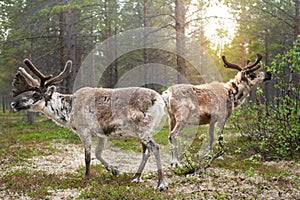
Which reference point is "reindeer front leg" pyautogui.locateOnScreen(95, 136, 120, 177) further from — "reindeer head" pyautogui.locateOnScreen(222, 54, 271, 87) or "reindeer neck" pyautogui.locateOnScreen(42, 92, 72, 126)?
"reindeer head" pyautogui.locateOnScreen(222, 54, 271, 87)

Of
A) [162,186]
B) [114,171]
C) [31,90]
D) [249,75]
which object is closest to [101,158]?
[114,171]

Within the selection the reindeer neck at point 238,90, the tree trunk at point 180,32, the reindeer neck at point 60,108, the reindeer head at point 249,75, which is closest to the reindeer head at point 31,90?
the reindeer neck at point 60,108

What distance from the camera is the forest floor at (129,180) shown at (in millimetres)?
5375

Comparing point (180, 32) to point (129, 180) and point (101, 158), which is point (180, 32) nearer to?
point (101, 158)

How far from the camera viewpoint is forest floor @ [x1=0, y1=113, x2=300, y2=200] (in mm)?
5375

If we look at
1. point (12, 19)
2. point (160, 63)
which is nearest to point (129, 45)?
point (160, 63)

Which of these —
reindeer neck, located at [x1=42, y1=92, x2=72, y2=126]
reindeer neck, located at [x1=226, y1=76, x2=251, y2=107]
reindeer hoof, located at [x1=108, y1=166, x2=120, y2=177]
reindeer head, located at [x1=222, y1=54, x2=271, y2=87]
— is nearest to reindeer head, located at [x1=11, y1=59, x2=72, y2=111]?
reindeer neck, located at [x1=42, y1=92, x2=72, y2=126]

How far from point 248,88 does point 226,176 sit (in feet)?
11.5

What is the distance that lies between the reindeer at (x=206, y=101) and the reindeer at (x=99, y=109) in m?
1.59

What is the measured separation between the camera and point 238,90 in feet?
29.7

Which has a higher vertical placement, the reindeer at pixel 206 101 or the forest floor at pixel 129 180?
the reindeer at pixel 206 101

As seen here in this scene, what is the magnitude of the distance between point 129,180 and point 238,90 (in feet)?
14.3

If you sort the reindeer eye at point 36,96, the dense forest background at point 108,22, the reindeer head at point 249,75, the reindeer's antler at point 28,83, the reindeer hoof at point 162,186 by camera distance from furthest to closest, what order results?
1. the dense forest background at point 108,22
2. the reindeer head at point 249,75
3. the reindeer eye at point 36,96
4. the reindeer's antler at point 28,83
5. the reindeer hoof at point 162,186

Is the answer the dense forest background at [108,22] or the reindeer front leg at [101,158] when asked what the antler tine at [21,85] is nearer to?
the reindeer front leg at [101,158]
